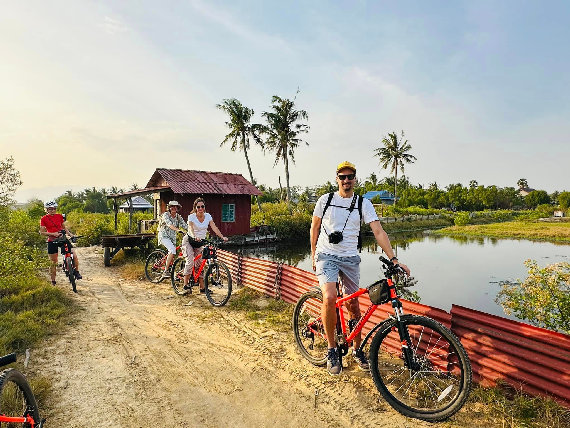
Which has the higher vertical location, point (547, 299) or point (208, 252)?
point (208, 252)

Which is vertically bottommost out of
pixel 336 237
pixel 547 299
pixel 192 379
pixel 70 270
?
pixel 192 379

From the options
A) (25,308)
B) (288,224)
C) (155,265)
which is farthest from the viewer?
(288,224)

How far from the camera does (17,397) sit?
2.89m

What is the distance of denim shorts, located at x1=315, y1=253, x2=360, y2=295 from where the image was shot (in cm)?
375

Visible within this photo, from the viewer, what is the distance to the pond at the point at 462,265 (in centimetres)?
1240

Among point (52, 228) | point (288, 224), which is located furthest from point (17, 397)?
point (288, 224)

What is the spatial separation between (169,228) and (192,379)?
5.11 m

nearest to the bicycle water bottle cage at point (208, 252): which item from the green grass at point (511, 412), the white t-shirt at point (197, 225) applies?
the white t-shirt at point (197, 225)

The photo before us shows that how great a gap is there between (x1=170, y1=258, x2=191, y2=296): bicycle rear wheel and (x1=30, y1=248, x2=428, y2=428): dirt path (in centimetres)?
146

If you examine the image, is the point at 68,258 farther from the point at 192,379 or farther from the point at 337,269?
the point at 337,269

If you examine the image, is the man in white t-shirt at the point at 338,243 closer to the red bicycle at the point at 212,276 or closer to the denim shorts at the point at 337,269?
the denim shorts at the point at 337,269

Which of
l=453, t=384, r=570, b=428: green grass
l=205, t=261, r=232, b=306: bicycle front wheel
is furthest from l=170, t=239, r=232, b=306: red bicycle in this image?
l=453, t=384, r=570, b=428: green grass

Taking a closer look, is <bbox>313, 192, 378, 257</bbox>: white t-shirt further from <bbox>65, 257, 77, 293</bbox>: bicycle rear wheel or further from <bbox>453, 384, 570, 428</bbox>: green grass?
<bbox>65, 257, 77, 293</bbox>: bicycle rear wheel

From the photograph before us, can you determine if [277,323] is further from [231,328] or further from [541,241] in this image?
[541,241]
